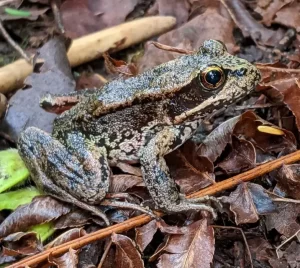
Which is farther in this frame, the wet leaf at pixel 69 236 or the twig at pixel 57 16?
the twig at pixel 57 16

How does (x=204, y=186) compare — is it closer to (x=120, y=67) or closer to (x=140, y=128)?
(x=140, y=128)

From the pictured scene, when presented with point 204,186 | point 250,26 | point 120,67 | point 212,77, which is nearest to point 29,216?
point 204,186

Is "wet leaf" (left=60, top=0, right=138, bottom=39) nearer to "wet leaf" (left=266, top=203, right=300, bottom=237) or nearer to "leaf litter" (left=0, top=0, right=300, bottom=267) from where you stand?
"leaf litter" (left=0, top=0, right=300, bottom=267)

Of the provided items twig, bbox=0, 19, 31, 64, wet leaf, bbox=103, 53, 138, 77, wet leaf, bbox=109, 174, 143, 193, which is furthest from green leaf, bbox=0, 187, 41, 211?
twig, bbox=0, 19, 31, 64

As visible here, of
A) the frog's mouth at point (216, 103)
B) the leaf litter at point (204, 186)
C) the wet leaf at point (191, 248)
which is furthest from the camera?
the frog's mouth at point (216, 103)

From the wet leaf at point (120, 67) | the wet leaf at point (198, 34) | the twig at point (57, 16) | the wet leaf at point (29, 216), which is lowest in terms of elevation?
the wet leaf at point (29, 216)

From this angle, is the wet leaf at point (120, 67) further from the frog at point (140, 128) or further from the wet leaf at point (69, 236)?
the wet leaf at point (69, 236)

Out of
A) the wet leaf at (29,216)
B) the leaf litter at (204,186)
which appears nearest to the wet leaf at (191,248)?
the leaf litter at (204,186)
